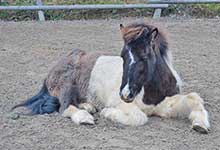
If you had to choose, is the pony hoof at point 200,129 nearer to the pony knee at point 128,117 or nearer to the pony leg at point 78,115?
the pony knee at point 128,117

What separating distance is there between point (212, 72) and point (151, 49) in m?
2.16

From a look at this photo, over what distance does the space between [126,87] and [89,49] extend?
3686mm

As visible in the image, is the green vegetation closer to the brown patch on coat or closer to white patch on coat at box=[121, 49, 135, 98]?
the brown patch on coat

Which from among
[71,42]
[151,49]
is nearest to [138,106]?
[151,49]

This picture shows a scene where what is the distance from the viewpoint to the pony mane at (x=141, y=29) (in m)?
4.93

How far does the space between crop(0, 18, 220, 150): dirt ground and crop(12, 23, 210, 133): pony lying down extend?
0.10 meters

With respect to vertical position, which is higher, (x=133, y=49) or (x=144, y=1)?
(x=133, y=49)

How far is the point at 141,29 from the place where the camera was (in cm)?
497

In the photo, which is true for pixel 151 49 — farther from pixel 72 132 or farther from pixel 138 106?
pixel 72 132

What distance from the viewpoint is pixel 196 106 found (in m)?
5.18

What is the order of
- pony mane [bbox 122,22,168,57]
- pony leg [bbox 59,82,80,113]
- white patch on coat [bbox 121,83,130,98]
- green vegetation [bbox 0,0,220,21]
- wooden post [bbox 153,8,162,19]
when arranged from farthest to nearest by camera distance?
green vegetation [bbox 0,0,220,21]
wooden post [bbox 153,8,162,19]
pony leg [bbox 59,82,80,113]
pony mane [bbox 122,22,168,57]
white patch on coat [bbox 121,83,130,98]

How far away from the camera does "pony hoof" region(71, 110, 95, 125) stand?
201 inches

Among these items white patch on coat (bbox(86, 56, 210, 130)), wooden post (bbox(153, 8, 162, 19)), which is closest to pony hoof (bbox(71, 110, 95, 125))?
white patch on coat (bbox(86, 56, 210, 130))

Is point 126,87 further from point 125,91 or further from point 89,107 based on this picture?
point 89,107
